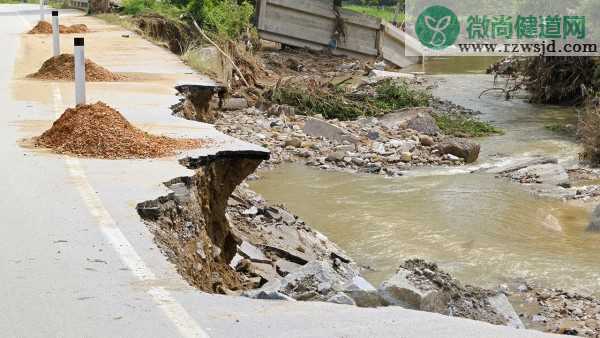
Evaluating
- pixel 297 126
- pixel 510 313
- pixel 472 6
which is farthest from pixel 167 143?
pixel 472 6

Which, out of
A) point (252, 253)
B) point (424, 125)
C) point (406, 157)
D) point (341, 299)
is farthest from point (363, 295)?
point (424, 125)

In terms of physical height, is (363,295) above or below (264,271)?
above

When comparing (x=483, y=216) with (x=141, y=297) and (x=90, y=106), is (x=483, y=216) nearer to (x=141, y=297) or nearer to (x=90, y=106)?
(x=90, y=106)

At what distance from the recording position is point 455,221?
44.9 feet

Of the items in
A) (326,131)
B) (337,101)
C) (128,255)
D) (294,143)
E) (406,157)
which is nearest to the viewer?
(128,255)

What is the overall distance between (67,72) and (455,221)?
8.30m

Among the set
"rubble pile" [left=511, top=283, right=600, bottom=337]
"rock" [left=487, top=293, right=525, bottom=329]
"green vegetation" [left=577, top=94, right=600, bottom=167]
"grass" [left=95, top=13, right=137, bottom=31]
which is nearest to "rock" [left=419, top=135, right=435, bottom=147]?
"green vegetation" [left=577, top=94, right=600, bottom=167]

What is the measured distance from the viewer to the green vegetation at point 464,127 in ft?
67.7

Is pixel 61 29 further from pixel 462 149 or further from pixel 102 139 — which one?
pixel 102 139

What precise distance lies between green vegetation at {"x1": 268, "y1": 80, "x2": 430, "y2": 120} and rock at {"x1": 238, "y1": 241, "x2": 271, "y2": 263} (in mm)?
10305

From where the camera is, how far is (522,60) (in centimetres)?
2647

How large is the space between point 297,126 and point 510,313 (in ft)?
37.0

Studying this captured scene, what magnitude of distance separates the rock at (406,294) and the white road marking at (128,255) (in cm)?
177

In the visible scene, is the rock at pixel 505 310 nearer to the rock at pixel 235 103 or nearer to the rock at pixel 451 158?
the rock at pixel 451 158
